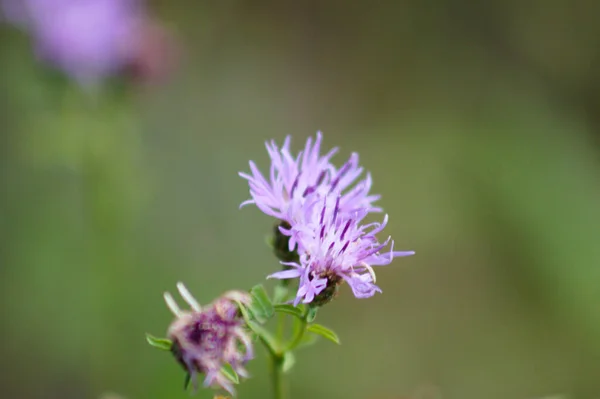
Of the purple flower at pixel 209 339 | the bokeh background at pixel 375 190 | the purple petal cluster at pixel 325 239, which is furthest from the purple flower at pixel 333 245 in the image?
the bokeh background at pixel 375 190

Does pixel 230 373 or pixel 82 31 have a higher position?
pixel 82 31

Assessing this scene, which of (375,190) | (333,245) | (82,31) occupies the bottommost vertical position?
(333,245)

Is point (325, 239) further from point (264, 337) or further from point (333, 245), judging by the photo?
point (264, 337)

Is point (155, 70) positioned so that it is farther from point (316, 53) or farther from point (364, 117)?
point (316, 53)

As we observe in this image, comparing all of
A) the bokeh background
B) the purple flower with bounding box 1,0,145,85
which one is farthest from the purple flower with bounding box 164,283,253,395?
the purple flower with bounding box 1,0,145,85

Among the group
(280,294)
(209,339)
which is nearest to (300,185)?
(280,294)

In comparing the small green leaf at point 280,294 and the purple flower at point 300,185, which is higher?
the purple flower at point 300,185

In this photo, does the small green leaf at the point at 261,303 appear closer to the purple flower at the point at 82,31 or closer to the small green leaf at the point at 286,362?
the small green leaf at the point at 286,362
